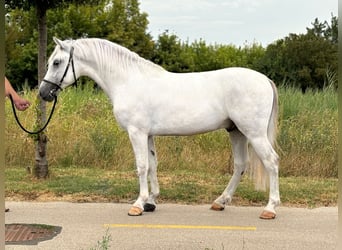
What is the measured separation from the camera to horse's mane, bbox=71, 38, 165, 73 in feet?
20.4

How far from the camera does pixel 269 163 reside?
5.99 m

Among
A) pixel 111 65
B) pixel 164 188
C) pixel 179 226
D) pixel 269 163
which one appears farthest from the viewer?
pixel 164 188

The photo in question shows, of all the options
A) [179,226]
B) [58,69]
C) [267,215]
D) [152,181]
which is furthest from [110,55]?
[267,215]

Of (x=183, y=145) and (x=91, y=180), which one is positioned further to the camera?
(x=183, y=145)

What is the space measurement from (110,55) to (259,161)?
222 cm

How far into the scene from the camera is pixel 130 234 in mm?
5246

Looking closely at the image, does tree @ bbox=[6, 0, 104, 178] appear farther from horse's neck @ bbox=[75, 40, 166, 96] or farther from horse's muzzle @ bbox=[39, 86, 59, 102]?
horse's neck @ bbox=[75, 40, 166, 96]

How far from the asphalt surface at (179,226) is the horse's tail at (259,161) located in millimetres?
360

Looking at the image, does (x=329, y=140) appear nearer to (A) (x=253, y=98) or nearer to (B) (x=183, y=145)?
(B) (x=183, y=145)

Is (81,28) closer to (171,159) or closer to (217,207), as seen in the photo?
(171,159)

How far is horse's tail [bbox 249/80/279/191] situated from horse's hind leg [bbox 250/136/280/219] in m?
0.23

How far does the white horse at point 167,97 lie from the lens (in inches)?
234

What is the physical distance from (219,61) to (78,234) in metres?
33.4

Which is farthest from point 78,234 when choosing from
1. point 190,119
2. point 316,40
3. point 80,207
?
point 316,40
